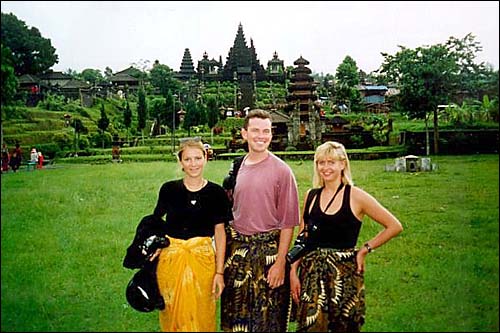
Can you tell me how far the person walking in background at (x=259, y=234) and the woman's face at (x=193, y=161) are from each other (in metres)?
0.21

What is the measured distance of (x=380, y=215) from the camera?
2668 millimetres

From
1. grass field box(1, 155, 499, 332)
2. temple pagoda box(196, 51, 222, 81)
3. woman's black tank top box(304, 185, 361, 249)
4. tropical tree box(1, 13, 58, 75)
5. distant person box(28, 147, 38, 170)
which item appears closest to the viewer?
woman's black tank top box(304, 185, 361, 249)

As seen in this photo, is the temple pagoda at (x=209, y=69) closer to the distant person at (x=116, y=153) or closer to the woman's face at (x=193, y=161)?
the distant person at (x=116, y=153)

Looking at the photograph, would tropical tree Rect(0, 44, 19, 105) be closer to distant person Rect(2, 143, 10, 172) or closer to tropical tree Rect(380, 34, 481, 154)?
distant person Rect(2, 143, 10, 172)

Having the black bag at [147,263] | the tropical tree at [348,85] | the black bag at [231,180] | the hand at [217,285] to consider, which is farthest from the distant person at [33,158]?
the tropical tree at [348,85]

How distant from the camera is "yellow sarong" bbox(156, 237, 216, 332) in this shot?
2715mm

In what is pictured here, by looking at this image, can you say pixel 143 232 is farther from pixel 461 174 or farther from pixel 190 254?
pixel 461 174

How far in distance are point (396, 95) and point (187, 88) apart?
1206 millimetres

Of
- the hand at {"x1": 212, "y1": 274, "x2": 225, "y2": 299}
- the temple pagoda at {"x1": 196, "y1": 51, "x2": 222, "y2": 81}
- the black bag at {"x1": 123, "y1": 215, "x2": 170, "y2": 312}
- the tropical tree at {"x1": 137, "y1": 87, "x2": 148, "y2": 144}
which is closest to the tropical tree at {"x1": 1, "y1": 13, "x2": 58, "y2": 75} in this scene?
the tropical tree at {"x1": 137, "y1": 87, "x2": 148, "y2": 144}

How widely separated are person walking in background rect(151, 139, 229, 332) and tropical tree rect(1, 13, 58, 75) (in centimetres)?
→ 106

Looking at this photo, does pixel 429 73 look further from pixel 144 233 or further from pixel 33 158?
pixel 33 158

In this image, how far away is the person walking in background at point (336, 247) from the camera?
2693 mm

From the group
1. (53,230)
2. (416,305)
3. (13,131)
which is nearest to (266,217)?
(416,305)

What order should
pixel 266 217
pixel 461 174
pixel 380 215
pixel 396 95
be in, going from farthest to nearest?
pixel 396 95
pixel 461 174
pixel 266 217
pixel 380 215
